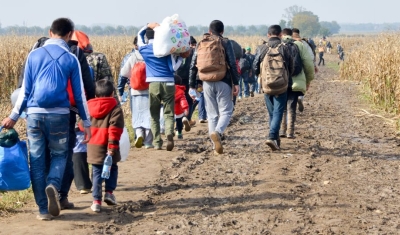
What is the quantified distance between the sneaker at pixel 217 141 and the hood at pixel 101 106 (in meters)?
3.34

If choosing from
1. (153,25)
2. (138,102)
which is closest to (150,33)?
(153,25)

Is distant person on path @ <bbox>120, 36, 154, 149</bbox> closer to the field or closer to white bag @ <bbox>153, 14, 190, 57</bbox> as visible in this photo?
the field

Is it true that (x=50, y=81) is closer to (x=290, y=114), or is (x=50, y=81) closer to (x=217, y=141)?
(x=217, y=141)

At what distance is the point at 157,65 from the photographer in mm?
10312

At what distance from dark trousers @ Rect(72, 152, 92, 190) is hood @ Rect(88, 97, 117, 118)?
0.90 meters

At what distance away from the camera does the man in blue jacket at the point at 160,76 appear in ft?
33.8

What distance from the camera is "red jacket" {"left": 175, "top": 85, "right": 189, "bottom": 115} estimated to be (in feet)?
39.1

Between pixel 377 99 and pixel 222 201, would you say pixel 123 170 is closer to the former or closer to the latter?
pixel 222 201

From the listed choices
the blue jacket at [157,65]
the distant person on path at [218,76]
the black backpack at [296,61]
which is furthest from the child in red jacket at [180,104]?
the black backpack at [296,61]

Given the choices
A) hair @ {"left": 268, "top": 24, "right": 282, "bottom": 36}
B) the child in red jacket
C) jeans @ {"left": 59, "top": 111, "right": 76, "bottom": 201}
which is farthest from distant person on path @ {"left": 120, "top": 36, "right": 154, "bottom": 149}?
jeans @ {"left": 59, "top": 111, "right": 76, "bottom": 201}

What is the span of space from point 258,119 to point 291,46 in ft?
13.4

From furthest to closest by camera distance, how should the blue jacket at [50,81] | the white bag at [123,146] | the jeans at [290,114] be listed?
the jeans at [290,114], the white bag at [123,146], the blue jacket at [50,81]

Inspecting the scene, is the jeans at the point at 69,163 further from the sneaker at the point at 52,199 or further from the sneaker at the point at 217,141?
the sneaker at the point at 217,141

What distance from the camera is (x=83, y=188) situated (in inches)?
317
